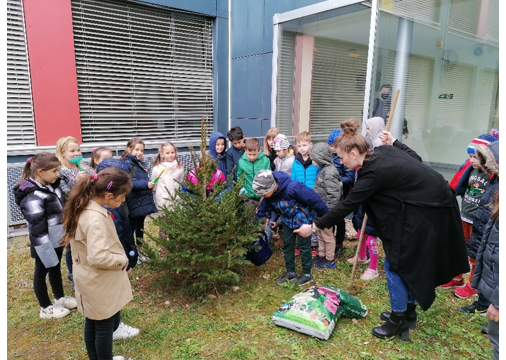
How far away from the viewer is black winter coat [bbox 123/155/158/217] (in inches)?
177

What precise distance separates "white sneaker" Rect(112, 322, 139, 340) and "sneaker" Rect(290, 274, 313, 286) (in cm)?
193

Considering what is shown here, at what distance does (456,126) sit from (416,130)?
1.99 ft

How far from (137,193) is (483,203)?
13.3ft

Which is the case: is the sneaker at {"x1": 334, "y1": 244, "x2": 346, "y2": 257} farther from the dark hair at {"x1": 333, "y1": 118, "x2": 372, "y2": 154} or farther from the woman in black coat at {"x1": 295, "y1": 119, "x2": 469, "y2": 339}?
the dark hair at {"x1": 333, "y1": 118, "x2": 372, "y2": 154}

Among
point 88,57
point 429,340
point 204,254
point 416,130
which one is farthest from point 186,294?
point 88,57

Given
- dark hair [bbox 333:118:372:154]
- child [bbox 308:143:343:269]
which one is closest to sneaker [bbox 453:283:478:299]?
child [bbox 308:143:343:269]

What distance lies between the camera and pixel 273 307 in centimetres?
386

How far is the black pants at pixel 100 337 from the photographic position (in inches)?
104

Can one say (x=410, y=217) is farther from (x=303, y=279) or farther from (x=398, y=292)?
(x=303, y=279)

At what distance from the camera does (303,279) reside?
436 centimetres

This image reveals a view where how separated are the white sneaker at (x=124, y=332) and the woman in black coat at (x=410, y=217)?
240 cm

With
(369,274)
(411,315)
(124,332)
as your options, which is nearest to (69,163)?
(124,332)

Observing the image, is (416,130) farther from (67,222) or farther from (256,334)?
(67,222)

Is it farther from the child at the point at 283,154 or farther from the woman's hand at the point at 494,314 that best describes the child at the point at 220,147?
the woman's hand at the point at 494,314
